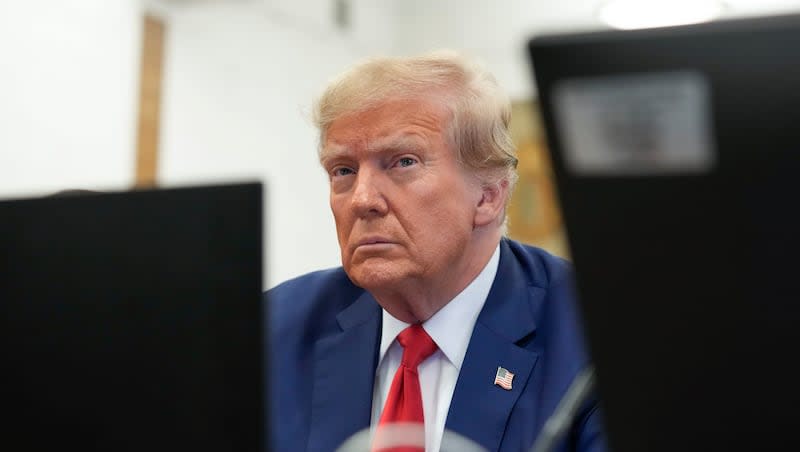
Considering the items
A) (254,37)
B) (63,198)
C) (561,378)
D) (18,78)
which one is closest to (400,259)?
(561,378)

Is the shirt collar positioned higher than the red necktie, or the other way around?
the shirt collar

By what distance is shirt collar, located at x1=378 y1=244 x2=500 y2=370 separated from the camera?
1572 mm

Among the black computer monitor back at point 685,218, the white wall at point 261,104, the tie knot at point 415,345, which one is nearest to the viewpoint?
the black computer monitor back at point 685,218

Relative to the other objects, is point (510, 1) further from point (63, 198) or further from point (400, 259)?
point (63, 198)

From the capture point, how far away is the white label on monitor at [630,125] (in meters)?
0.53

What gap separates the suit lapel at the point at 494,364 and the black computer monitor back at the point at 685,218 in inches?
34.2

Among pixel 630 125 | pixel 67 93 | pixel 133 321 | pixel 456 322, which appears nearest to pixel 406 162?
pixel 456 322

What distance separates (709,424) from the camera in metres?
0.55

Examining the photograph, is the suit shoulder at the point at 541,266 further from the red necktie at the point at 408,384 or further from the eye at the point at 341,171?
the eye at the point at 341,171

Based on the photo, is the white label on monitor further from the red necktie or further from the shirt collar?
the shirt collar

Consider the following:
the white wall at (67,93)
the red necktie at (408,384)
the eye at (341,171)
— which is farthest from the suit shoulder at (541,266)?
the white wall at (67,93)

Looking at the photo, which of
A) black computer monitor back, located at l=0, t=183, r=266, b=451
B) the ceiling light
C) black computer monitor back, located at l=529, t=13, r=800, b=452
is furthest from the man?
the ceiling light

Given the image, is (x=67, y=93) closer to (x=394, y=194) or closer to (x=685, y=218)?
(x=394, y=194)

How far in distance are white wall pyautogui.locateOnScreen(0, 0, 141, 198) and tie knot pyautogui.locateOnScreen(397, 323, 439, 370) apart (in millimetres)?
2017
